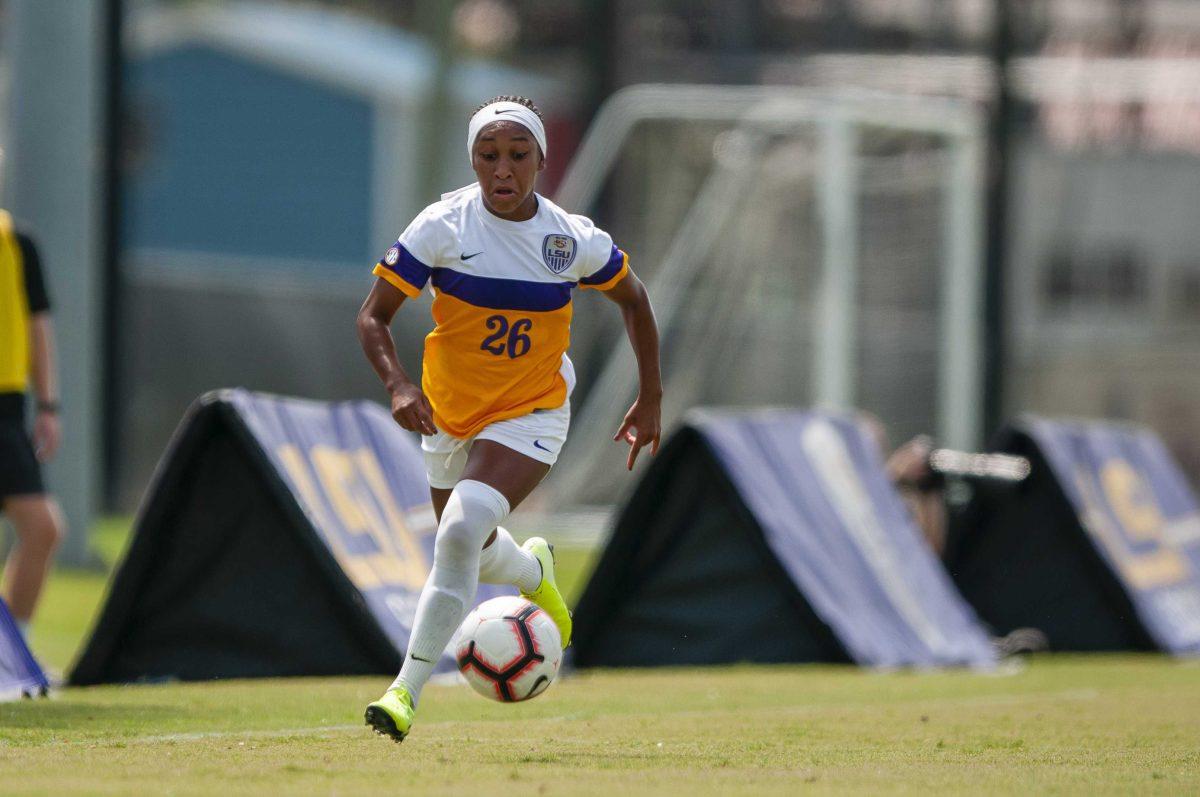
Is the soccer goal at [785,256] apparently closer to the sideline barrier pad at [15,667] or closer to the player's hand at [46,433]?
A: the player's hand at [46,433]

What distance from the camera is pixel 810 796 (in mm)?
5438

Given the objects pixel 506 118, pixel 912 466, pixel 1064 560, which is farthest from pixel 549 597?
pixel 1064 560

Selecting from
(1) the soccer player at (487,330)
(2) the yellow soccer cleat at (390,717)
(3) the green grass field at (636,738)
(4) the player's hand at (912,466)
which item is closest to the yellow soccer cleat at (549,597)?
(3) the green grass field at (636,738)

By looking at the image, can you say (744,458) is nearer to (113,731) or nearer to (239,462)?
(239,462)

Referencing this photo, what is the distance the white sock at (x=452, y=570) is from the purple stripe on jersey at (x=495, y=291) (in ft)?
1.97

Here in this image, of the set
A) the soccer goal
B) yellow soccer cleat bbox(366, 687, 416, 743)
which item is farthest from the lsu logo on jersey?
the soccer goal

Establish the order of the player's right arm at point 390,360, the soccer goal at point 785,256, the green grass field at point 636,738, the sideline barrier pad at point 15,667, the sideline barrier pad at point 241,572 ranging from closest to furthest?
the green grass field at point 636,738
the player's right arm at point 390,360
the sideline barrier pad at point 15,667
the sideline barrier pad at point 241,572
the soccer goal at point 785,256

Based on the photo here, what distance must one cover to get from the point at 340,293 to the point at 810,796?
19041mm

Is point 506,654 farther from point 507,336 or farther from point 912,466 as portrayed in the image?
point 912,466

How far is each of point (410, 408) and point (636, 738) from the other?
1475mm

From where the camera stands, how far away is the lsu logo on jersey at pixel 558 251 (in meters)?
6.89

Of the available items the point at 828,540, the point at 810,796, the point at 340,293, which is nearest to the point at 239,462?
the point at 828,540

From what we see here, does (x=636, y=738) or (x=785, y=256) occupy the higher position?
(x=636, y=738)

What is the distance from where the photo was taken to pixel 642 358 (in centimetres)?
723
